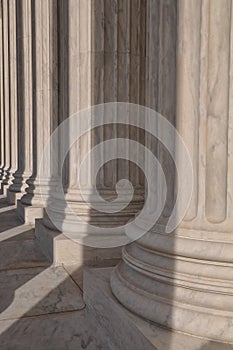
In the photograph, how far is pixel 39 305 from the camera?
1920 cm

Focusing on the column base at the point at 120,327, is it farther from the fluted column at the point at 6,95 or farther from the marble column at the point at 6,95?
the fluted column at the point at 6,95

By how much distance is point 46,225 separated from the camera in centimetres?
2925

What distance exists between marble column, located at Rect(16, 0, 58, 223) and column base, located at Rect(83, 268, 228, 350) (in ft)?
66.9

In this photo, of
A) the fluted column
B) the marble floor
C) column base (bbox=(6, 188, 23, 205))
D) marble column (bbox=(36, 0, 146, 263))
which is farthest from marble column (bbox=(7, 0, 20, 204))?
the marble floor

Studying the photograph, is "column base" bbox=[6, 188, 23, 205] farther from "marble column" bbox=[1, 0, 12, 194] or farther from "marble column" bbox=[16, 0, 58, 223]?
"marble column" bbox=[16, 0, 58, 223]

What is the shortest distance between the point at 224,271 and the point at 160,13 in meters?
8.84

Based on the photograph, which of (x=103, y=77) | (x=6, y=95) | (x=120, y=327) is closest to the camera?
(x=120, y=327)

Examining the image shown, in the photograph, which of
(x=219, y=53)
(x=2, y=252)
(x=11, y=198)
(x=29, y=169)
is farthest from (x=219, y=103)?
(x=11, y=198)

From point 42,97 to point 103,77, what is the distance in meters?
14.4

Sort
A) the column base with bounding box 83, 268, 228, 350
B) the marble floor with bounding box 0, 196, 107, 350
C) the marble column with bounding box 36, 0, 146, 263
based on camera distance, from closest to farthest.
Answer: the column base with bounding box 83, 268, 228, 350 → the marble floor with bounding box 0, 196, 107, 350 → the marble column with bounding box 36, 0, 146, 263

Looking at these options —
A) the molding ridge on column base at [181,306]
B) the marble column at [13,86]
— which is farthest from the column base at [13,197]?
the molding ridge on column base at [181,306]

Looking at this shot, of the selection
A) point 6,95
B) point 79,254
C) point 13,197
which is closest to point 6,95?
point 6,95

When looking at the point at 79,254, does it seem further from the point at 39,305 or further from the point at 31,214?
the point at 31,214

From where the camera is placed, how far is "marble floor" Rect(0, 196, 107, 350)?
15773 millimetres
